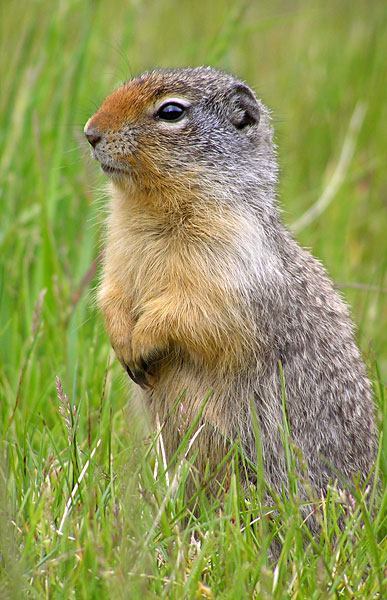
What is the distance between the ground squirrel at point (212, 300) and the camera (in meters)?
3.62

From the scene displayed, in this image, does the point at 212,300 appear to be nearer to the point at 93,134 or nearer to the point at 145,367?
Result: the point at 145,367

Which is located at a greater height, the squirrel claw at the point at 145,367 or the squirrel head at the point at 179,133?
the squirrel head at the point at 179,133

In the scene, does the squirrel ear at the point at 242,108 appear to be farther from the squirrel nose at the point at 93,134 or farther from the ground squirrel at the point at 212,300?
the squirrel nose at the point at 93,134

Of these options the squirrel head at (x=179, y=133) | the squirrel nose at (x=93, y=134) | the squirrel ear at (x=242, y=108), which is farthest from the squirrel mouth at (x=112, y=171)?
the squirrel ear at (x=242, y=108)

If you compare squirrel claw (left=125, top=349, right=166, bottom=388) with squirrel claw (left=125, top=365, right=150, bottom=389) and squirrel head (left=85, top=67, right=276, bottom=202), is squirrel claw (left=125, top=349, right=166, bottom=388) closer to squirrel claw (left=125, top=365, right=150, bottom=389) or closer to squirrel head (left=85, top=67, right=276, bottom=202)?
squirrel claw (left=125, top=365, right=150, bottom=389)

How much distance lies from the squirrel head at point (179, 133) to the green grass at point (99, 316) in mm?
799

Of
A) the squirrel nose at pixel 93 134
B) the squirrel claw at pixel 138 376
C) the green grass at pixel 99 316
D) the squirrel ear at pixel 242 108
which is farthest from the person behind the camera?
the squirrel ear at pixel 242 108

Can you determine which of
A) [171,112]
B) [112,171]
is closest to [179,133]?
[171,112]

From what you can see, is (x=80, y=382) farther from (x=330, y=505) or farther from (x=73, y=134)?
(x=73, y=134)

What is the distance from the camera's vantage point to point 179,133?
3.76 metres

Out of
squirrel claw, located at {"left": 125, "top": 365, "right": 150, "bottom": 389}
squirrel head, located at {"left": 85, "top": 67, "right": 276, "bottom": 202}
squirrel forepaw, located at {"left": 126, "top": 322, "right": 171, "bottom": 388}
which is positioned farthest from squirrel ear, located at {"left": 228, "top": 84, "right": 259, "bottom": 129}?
squirrel claw, located at {"left": 125, "top": 365, "right": 150, "bottom": 389}

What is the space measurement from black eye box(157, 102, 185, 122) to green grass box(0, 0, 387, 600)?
79 centimetres

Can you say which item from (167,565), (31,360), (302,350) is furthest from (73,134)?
(167,565)

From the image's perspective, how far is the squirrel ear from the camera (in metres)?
4.00
